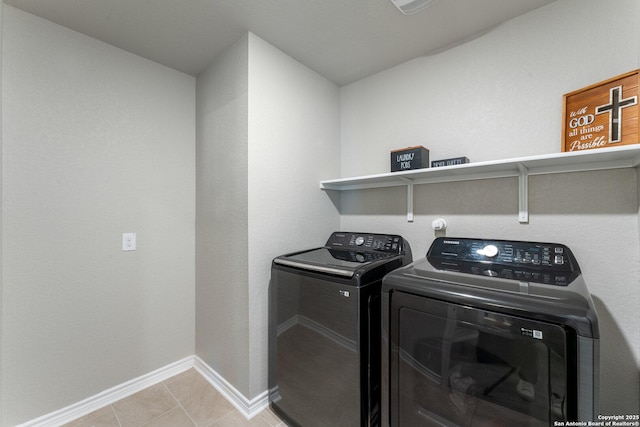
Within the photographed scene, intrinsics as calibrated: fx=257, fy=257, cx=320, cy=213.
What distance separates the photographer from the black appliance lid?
138 cm

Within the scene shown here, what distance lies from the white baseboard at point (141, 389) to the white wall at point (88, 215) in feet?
0.14

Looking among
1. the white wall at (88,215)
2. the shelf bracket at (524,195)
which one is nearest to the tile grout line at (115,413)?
the white wall at (88,215)

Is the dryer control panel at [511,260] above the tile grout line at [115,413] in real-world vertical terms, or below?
above

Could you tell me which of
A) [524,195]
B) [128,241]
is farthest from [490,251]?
[128,241]

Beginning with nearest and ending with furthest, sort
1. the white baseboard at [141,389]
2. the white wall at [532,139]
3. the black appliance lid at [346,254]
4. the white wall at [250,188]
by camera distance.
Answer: the white wall at [532,139]
the black appliance lid at [346,254]
the white baseboard at [141,389]
the white wall at [250,188]

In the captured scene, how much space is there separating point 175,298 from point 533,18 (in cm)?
299

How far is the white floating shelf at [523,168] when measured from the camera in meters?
1.13

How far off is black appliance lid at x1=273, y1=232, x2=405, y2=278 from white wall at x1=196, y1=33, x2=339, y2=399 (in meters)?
0.15

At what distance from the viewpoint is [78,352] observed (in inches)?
63.3

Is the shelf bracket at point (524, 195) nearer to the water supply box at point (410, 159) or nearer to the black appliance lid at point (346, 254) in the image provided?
the water supply box at point (410, 159)

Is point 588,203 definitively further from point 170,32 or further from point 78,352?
point 78,352

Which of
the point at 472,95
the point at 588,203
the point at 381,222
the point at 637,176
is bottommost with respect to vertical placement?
the point at 381,222

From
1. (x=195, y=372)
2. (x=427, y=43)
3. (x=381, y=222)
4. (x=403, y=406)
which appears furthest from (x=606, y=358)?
(x=195, y=372)

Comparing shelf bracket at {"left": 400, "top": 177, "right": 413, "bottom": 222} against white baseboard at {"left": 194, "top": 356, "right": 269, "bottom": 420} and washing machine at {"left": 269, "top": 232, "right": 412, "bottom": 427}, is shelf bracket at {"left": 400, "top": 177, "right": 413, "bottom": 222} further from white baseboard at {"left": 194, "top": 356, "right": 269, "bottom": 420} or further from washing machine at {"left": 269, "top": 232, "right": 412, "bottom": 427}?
white baseboard at {"left": 194, "top": 356, "right": 269, "bottom": 420}
